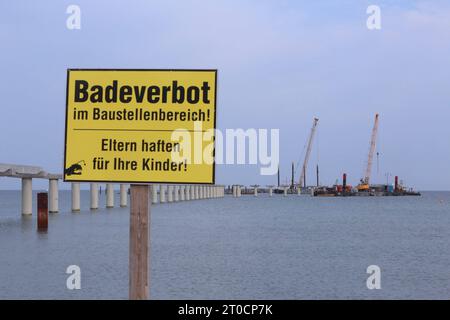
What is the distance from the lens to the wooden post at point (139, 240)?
27.9 ft

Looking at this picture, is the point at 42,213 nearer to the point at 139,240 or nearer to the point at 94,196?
the point at 94,196

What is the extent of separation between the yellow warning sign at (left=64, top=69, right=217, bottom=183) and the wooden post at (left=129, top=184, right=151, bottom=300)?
29 cm

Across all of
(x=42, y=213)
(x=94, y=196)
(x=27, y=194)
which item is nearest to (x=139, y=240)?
(x=42, y=213)

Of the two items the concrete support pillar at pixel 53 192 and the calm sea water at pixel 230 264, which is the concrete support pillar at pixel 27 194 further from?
the calm sea water at pixel 230 264

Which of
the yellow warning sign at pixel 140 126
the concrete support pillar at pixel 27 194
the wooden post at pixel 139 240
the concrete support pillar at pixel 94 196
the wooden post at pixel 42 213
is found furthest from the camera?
the concrete support pillar at pixel 94 196

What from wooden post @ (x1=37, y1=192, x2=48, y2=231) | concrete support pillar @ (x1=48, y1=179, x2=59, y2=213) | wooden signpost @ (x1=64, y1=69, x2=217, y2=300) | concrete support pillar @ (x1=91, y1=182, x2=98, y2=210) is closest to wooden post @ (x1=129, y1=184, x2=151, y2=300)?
wooden signpost @ (x1=64, y1=69, x2=217, y2=300)

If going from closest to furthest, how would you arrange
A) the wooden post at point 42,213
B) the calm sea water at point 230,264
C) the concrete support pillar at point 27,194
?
the calm sea water at point 230,264, the wooden post at point 42,213, the concrete support pillar at point 27,194

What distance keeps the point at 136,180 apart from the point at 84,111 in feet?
3.91

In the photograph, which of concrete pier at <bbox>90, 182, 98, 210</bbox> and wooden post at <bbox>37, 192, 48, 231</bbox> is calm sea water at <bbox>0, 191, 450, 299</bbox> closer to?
wooden post at <bbox>37, 192, 48, 231</bbox>

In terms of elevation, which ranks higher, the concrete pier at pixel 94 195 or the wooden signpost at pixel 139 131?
the wooden signpost at pixel 139 131

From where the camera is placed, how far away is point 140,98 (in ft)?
27.6

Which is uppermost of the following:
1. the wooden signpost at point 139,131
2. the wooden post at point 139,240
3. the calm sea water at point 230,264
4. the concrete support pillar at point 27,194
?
the wooden signpost at point 139,131

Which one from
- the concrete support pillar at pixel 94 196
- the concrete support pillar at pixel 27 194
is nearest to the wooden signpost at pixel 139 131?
the concrete support pillar at pixel 27 194
